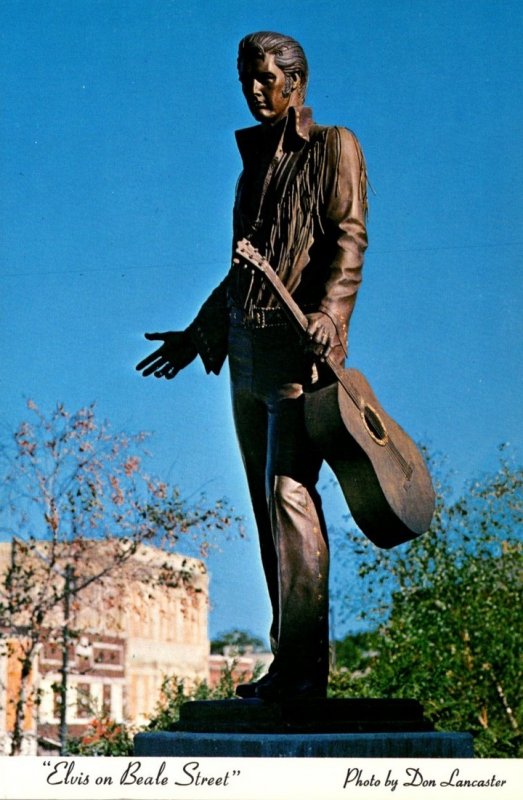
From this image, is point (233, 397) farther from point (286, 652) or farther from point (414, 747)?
point (414, 747)

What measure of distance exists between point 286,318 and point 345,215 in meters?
0.44

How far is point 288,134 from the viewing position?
493 centimetres

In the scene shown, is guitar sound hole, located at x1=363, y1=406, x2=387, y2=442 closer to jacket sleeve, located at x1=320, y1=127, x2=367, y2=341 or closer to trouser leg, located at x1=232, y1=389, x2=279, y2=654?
jacket sleeve, located at x1=320, y1=127, x2=367, y2=341

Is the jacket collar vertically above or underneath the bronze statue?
above

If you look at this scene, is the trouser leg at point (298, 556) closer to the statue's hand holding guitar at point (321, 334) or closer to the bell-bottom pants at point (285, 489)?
the bell-bottom pants at point (285, 489)

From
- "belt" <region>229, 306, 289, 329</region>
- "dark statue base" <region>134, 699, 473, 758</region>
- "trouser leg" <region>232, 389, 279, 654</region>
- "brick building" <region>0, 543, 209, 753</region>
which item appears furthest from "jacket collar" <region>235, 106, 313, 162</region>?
"brick building" <region>0, 543, 209, 753</region>

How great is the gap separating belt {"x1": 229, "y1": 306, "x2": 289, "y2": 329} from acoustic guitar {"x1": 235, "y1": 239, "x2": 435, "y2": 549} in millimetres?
113

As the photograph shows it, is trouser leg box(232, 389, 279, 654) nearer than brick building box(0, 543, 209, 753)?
Yes

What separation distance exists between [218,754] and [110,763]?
385 millimetres

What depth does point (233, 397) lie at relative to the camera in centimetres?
493

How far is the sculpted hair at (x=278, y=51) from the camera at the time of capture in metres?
4.82

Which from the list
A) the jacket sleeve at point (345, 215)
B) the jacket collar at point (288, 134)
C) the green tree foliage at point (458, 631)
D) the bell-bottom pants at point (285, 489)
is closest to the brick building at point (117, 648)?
the green tree foliage at point (458, 631)

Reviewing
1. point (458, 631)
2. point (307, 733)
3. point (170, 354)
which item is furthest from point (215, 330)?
point (458, 631)

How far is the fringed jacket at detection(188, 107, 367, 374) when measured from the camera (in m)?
4.76
